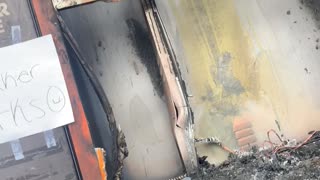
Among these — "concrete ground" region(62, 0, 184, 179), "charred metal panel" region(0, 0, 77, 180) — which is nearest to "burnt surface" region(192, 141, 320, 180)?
"concrete ground" region(62, 0, 184, 179)

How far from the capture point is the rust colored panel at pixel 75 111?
1241 mm

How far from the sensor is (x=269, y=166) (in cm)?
141

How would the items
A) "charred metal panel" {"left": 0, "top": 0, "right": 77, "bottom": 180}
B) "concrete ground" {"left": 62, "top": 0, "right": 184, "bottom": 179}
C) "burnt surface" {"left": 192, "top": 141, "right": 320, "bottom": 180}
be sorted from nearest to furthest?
"charred metal panel" {"left": 0, "top": 0, "right": 77, "bottom": 180} → "burnt surface" {"left": 192, "top": 141, "right": 320, "bottom": 180} → "concrete ground" {"left": 62, "top": 0, "right": 184, "bottom": 179}

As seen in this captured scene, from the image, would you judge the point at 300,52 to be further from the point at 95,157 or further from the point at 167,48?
the point at 95,157

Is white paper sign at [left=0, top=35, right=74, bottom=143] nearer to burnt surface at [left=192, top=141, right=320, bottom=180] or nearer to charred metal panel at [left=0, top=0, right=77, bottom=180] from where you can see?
charred metal panel at [left=0, top=0, right=77, bottom=180]

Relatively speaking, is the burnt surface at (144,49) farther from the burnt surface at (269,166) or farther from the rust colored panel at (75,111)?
the rust colored panel at (75,111)

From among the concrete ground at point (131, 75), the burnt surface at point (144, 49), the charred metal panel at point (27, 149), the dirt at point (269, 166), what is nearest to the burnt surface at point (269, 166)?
the dirt at point (269, 166)

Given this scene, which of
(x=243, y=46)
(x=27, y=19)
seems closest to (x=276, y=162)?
(x=243, y=46)

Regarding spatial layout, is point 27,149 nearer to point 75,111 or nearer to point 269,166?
point 75,111

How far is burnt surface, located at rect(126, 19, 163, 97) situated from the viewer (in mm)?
1596

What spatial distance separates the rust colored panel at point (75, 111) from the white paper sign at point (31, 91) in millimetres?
13

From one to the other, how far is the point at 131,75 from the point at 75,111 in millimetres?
376

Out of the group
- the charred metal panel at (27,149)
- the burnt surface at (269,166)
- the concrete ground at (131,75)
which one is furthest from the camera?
the concrete ground at (131,75)

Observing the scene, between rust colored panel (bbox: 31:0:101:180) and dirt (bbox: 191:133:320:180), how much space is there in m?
0.32
